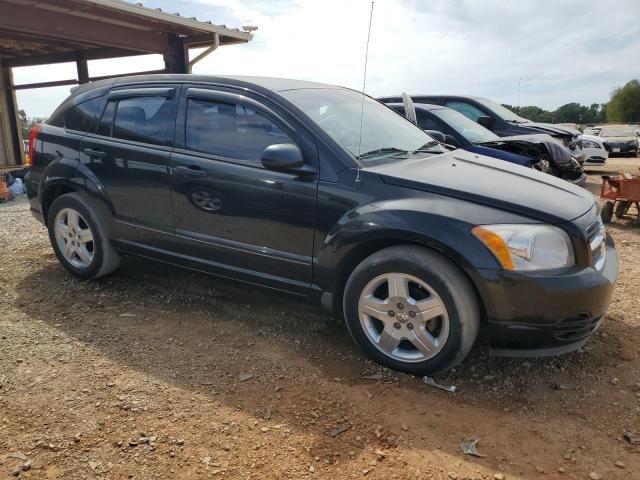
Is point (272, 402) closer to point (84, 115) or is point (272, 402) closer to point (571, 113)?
point (84, 115)

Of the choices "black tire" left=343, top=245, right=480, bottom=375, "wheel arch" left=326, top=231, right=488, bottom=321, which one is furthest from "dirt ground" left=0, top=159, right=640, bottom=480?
"wheel arch" left=326, top=231, right=488, bottom=321

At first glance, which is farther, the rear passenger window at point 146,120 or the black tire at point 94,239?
the black tire at point 94,239

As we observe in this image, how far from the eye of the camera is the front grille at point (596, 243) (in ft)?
9.08

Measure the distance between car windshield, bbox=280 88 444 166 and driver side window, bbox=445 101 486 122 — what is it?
5726mm

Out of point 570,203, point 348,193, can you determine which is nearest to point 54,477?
point 348,193

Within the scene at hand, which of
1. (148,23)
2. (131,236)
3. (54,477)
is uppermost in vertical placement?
(148,23)

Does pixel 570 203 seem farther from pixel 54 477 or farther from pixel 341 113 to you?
pixel 54 477

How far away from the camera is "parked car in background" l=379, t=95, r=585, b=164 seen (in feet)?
30.1

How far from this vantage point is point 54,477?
2152mm

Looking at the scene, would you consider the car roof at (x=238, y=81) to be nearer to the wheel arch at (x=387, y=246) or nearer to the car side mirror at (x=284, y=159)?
the car side mirror at (x=284, y=159)

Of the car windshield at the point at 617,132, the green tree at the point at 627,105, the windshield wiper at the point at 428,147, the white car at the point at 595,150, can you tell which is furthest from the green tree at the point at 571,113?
the windshield wiper at the point at 428,147

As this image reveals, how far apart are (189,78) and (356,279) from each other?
6.45ft

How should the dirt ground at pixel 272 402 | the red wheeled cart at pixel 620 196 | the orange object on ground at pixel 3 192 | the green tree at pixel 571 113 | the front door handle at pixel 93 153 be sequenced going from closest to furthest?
the dirt ground at pixel 272 402 < the front door handle at pixel 93 153 < the red wheeled cart at pixel 620 196 < the orange object on ground at pixel 3 192 < the green tree at pixel 571 113

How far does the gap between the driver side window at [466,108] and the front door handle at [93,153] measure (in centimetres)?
698
